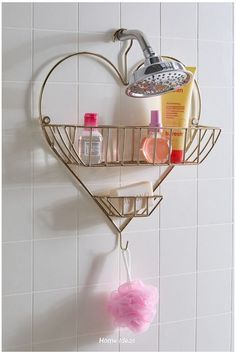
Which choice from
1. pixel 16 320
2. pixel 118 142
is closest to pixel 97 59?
pixel 118 142

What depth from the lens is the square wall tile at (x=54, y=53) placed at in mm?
1153

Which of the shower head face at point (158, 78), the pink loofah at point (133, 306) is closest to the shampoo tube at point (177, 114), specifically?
the shower head face at point (158, 78)

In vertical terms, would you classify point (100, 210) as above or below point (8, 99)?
below

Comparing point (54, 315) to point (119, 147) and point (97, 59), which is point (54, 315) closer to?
point (119, 147)

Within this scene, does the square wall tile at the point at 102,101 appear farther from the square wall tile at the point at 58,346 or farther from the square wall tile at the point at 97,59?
the square wall tile at the point at 58,346

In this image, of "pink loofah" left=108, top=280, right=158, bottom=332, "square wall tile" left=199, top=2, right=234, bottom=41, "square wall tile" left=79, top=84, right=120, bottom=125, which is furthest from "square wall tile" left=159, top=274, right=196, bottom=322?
"square wall tile" left=199, top=2, right=234, bottom=41

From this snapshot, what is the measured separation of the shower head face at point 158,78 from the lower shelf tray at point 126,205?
249mm

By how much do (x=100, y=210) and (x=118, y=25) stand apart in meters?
0.46

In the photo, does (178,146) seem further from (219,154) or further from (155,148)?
(219,154)

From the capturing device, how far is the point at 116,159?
121 cm

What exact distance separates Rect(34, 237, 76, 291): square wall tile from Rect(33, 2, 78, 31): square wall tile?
19.9 inches

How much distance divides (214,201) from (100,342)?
48 cm

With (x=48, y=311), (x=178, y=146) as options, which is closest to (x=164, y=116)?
(x=178, y=146)

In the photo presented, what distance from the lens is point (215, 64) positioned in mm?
1349
